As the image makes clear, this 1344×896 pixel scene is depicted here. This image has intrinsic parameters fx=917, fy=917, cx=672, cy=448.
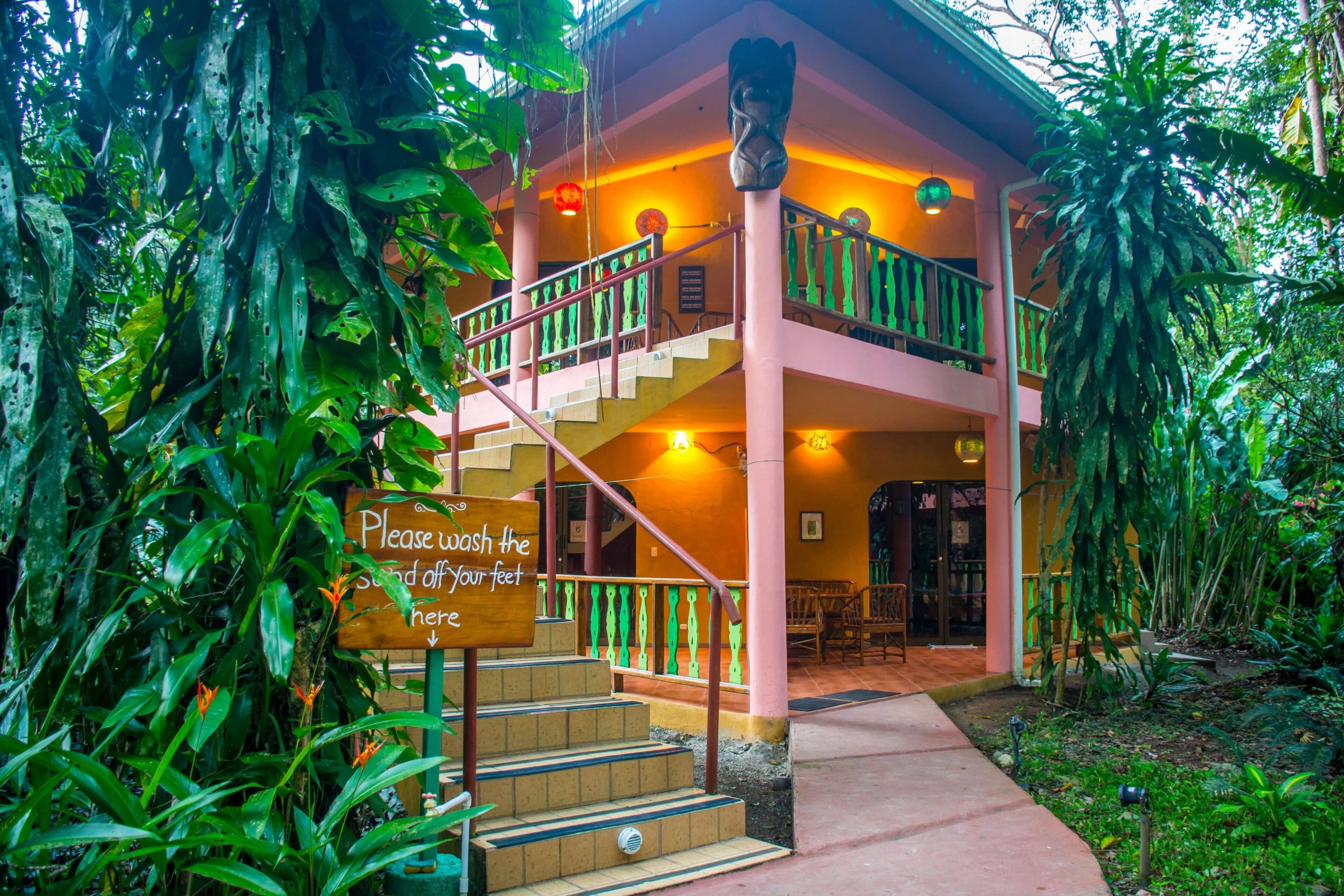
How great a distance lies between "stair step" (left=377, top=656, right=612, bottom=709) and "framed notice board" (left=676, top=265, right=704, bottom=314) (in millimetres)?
6668

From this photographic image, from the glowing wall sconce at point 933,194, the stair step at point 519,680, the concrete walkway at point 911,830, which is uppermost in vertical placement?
the glowing wall sconce at point 933,194

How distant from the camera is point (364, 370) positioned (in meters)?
2.50

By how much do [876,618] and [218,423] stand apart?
764cm

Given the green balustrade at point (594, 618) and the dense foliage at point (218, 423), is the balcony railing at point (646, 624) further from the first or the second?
the dense foliage at point (218, 423)

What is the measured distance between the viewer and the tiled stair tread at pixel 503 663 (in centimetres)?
439

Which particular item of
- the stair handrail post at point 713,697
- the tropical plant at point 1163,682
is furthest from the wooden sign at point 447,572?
the tropical plant at point 1163,682

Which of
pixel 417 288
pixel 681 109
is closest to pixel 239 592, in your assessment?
pixel 417 288

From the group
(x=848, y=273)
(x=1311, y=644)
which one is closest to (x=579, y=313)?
(x=848, y=273)

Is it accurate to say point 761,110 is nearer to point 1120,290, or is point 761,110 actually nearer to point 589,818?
point 1120,290

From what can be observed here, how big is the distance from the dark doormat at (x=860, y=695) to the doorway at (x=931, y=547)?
3.74 m

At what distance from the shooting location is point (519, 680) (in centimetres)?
445

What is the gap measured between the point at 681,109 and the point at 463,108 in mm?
6318

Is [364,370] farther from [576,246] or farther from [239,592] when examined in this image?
[576,246]

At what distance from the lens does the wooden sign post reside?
2.53 metres
